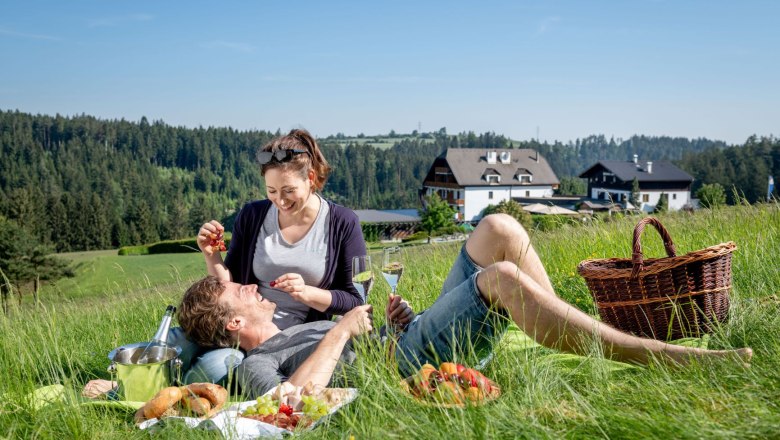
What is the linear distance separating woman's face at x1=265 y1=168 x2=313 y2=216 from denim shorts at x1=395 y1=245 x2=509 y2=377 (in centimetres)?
112

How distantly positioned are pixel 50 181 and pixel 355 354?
10573 centimetres

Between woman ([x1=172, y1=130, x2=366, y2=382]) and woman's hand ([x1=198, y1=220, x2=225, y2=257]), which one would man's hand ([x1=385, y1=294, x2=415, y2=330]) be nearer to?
woman ([x1=172, y1=130, x2=366, y2=382])

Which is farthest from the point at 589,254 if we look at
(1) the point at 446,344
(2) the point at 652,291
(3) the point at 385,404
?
(3) the point at 385,404

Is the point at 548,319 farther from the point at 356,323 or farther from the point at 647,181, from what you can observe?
the point at 647,181

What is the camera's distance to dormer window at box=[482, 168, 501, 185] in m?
71.5

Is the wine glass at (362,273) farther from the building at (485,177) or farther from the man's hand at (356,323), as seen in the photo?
the building at (485,177)

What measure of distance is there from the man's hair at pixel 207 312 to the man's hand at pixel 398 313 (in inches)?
29.4

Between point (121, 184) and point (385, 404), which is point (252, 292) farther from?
point (121, 184)

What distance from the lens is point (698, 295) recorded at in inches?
122

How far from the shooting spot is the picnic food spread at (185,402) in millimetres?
2391

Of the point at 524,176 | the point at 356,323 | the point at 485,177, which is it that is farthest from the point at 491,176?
the point at 356,323

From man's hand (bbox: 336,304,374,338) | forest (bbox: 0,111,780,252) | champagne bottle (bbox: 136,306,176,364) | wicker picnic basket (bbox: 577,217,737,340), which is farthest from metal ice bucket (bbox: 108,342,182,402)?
forest (bbox: 0,111,780,252)

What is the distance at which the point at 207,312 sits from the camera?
301cm

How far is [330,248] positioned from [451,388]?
1.69 meters
